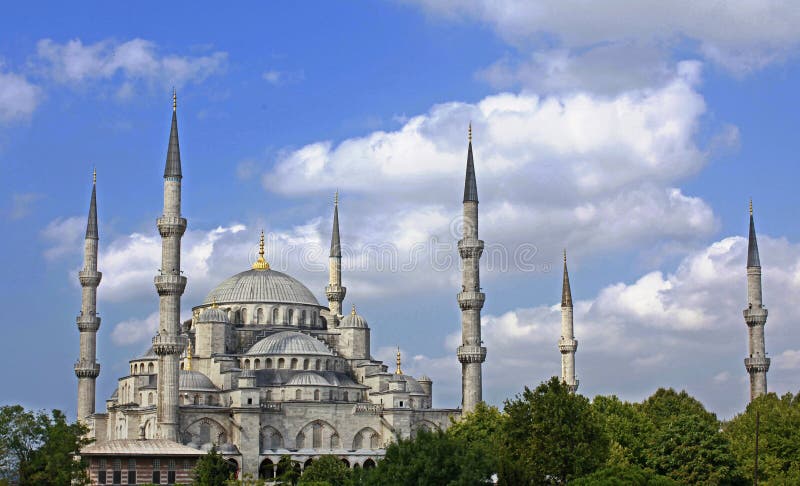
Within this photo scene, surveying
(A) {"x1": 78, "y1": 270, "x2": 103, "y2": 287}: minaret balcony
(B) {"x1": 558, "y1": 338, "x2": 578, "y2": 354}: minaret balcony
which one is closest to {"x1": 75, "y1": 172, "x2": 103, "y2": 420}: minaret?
(A) {"x1": 78, "y1": 270, "x2": 103, "y2": 287}: minaret balcony

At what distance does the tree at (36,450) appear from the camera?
146 feet

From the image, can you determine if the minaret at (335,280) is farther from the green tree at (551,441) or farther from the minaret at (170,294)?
the green tree at (551,441)

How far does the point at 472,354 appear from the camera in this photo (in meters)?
60.3

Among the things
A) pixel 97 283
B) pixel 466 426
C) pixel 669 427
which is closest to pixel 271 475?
pixel 466 426

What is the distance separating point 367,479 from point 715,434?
41.4 ft

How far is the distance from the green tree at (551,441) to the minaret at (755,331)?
28537 millimetres

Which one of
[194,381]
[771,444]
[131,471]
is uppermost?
[194,381]

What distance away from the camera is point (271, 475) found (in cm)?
5928

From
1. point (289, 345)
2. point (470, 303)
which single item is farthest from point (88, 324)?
point (470, 303)

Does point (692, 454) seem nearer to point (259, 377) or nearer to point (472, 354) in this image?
point (472, 354)

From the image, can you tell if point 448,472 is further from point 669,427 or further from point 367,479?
point 669,427

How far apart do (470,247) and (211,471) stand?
63.7 ft

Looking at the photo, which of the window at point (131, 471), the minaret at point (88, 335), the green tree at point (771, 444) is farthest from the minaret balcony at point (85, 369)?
the green tree at point (771, 444)

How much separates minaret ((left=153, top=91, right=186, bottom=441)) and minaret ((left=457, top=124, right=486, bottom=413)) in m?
13.1
